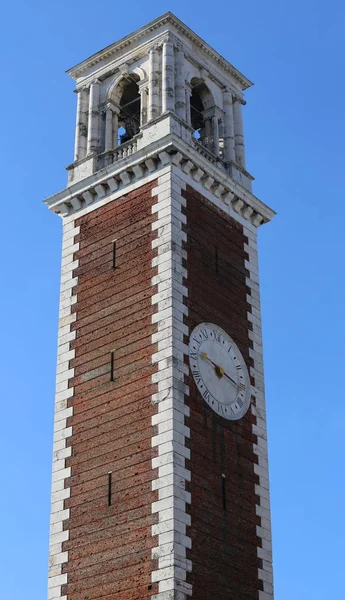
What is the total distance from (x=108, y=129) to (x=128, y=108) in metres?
2.78

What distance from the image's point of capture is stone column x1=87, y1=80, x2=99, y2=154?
41094 mm

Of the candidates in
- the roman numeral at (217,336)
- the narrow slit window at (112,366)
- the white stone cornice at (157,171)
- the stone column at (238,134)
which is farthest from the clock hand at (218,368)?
the stone column at (238,134)

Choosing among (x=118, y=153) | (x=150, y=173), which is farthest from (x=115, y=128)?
(x=150, y=173)

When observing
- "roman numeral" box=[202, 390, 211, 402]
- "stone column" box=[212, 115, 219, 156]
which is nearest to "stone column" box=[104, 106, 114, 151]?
"stone column" box=[212, 115, 219, 156]

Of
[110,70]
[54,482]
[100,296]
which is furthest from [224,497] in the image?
[110,70]

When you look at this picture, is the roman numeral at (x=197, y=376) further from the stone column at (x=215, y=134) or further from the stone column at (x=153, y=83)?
the stone column at (x=215, y=134)

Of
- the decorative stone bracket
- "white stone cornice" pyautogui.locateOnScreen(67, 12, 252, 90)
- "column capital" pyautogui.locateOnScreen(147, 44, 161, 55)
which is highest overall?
"white stone cornice" pyautogui.locateOnScreen(67, 12, 252, 90)

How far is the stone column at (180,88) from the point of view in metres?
39.7

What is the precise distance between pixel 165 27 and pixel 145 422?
15.5 m

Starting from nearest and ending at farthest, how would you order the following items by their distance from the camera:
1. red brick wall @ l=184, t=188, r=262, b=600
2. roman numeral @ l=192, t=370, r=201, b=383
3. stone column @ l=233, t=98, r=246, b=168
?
red brick wall @ l=184, t=188, r=262, b=600 < roman numeral @ l=192, t=370, r=201, b=383 < stone column @ l=233, t=98, r=246, b=168

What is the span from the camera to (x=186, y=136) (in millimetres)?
38938

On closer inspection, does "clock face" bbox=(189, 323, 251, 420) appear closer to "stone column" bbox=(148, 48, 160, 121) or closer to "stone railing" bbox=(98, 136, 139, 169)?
"stone railing" bbox=(98, 136, 139, 169)

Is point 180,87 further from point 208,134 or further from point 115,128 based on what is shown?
point 115,128

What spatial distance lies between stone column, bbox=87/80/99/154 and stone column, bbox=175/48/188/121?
11.4 ft
